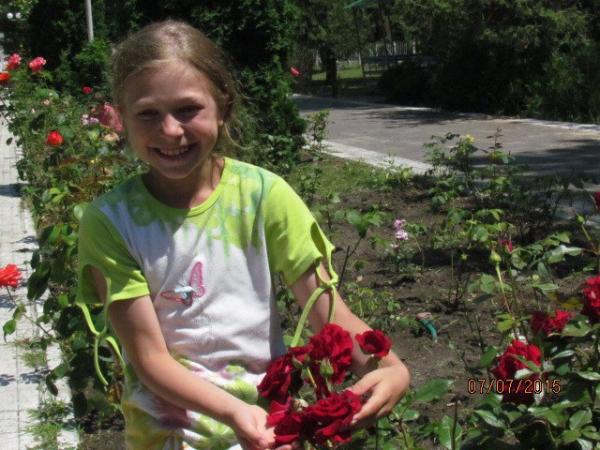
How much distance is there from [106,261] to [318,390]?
0.50 metres

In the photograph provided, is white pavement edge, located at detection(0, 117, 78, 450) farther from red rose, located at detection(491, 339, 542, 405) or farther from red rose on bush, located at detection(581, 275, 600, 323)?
red rose on bush, located at detection(581, 275, 600, 323)

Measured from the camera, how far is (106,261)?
5.61 ft

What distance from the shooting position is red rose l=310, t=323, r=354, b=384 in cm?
142

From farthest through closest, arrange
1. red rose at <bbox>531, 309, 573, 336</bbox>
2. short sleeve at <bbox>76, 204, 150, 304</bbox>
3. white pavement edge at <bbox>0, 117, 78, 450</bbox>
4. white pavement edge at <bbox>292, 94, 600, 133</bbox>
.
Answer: white pavement edge at <bbox>292, 94, 600, 133</bbox>, white pavement edge at <bbox>0, 117, 78, 450</bbox>, red rose at <bbox>531, 309, 573, 336</bbox>, short sleeve at <bbox>76, 204, 150, 304</bbox>

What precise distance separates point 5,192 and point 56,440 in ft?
20.2

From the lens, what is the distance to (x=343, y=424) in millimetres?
1324

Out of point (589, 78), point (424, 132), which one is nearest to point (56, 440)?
point (424, 132)

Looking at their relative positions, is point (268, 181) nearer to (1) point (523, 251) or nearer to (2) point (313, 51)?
(1) point (523, 251)

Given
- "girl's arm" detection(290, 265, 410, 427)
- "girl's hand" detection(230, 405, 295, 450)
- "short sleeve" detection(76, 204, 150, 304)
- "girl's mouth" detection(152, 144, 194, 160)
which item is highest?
"girl's mouth" detection(152, 144, 194, 160)

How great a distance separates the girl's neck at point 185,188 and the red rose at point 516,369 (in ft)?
2.25

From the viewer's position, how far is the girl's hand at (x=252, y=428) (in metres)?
1.46

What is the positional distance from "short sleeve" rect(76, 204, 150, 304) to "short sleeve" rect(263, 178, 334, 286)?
25cm

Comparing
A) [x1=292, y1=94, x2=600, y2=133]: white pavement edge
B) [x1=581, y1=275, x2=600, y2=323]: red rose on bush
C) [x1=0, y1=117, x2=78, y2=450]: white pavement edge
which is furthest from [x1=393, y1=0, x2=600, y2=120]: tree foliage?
[x1=581, y1=275, x2=600, y2=323]: red rose on bush

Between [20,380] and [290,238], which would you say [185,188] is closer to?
[290,238]
